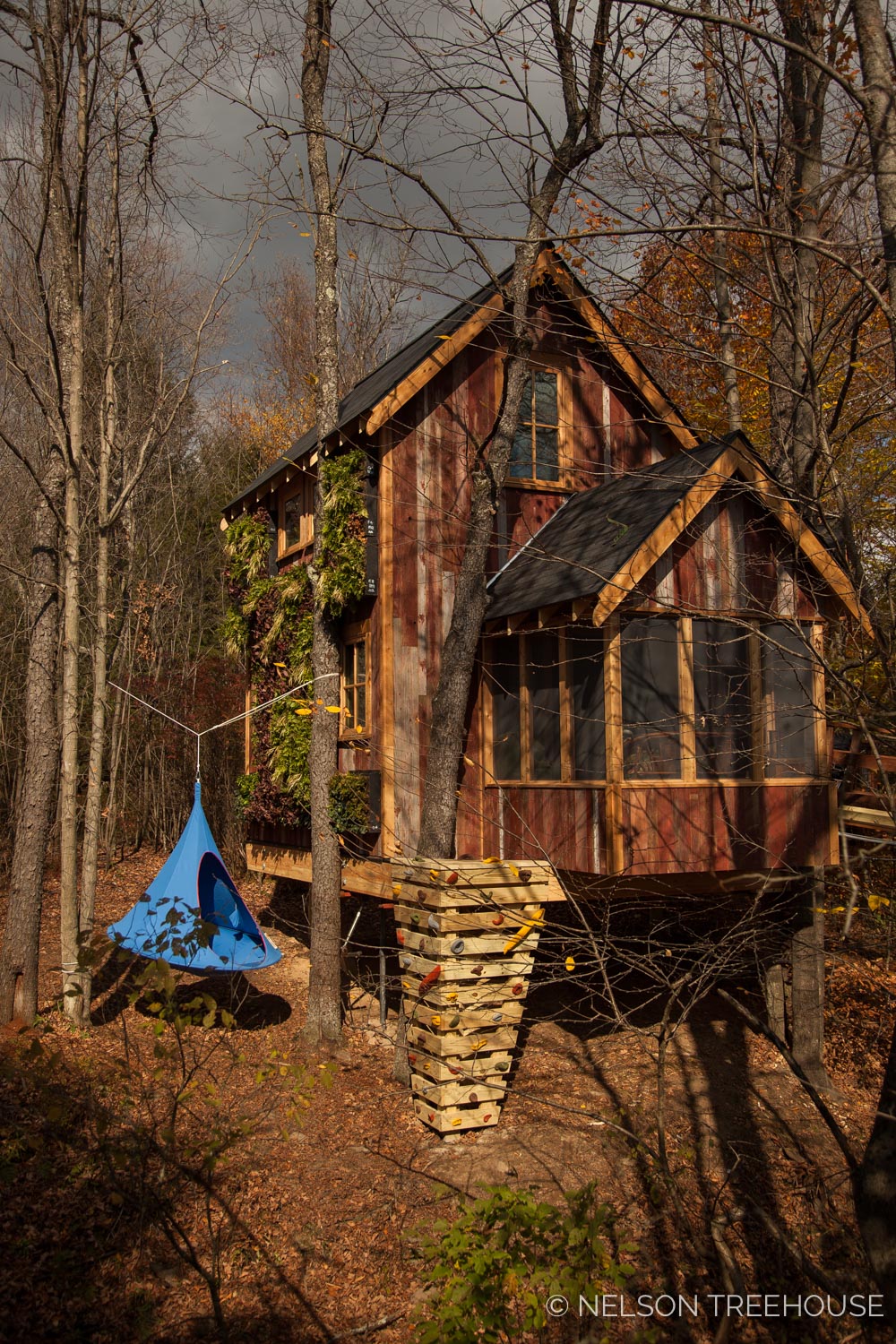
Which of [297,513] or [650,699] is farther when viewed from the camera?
[297,513]

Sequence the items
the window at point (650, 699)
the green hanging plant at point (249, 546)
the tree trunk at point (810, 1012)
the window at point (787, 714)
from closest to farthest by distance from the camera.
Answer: the window at point (650, 699), the window at point (787, 714), the tree trunk at point (810, 1012), the green hanging plant at point (249, 546)

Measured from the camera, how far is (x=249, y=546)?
12422 mm

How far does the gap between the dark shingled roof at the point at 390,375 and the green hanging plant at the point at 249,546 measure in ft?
1.10

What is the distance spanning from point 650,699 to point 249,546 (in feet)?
20.3

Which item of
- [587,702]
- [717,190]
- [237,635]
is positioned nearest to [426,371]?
[587,702]

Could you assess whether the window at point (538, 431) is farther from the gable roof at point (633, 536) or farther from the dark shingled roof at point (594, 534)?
the gable roof at point (633, 536)

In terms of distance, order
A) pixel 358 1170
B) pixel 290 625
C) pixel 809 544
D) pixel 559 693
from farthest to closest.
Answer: pixel 290 625 < pixel 559 693 < pixel 809 544 < pixel 358 1170

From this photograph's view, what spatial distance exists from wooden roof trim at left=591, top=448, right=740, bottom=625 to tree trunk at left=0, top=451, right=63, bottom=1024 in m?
4.81

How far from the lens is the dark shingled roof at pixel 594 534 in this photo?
7836 millimetres

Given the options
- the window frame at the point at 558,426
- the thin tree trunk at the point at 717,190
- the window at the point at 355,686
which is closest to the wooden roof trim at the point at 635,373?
the window frame at the point at 558,426

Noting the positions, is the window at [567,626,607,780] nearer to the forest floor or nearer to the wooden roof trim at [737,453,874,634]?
the wooden roof trim at [737,453,874,634]

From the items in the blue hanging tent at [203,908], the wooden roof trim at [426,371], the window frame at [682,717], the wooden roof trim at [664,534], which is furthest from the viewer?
the wooden roof trim at [426,371]

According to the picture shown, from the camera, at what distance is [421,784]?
9.74 metres

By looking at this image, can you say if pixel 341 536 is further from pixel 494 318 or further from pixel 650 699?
pixel 650 699
